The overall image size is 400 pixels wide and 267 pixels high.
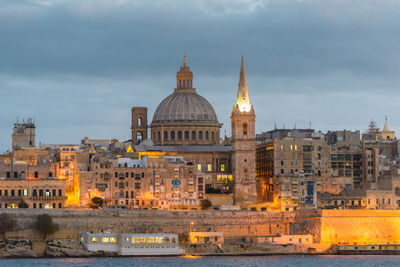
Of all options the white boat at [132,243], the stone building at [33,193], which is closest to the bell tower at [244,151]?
the stone building at [33,193]

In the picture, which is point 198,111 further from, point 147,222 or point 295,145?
point 147,222

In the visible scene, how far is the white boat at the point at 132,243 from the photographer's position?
9362 cm

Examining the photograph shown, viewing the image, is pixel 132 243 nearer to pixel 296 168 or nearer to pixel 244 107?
pixel 296 168

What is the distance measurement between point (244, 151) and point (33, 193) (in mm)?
22519

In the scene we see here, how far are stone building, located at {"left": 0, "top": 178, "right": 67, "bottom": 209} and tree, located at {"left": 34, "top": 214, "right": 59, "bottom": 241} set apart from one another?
7.71 m

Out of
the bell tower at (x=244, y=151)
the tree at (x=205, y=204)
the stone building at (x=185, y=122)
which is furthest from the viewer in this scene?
the stone building at (x=185, y=122)

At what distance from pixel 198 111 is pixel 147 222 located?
1045 inches

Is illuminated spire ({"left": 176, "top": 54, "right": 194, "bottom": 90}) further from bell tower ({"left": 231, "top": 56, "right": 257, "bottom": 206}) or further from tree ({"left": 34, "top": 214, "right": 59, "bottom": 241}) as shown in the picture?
tree ({"left": 34, "top": 214, "right": 59, "bottom": 241})

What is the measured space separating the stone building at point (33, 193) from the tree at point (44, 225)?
7.71 m

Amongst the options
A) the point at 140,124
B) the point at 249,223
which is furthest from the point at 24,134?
the point at 249,223

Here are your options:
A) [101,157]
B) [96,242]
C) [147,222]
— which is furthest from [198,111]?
[96,242]

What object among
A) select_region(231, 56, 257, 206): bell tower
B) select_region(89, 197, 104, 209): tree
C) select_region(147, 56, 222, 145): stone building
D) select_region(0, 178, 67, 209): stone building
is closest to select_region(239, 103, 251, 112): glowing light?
select_region(231, 56, 257, 206): bell tower

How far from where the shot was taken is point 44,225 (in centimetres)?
9725

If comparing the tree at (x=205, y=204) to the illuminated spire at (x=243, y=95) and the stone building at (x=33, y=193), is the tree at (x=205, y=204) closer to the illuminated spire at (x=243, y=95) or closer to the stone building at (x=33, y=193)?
the illuminated spire at (x=243, y=95)
